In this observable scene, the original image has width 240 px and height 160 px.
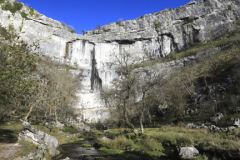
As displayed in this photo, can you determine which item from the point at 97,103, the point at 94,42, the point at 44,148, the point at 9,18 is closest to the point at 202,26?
the point at 94,42

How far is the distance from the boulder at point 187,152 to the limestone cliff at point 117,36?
41.1 m

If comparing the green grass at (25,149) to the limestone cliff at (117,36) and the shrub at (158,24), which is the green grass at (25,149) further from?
the shrub at (158,24)

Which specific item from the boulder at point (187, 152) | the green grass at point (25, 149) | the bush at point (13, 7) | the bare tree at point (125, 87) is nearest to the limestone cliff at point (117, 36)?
the bush at point (13, 7)

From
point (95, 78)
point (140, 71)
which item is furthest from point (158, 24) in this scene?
point (140, 71)

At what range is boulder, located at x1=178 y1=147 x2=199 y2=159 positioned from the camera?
9216mm

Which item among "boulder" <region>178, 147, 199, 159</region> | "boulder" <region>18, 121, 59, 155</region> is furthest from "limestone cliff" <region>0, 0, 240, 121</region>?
"boulder" <region>178, 147, 199, 159</region>

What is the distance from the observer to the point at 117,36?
62281mm

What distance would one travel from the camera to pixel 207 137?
11664 millimetres

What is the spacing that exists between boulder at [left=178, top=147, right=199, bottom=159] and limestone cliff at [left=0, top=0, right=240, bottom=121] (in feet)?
135

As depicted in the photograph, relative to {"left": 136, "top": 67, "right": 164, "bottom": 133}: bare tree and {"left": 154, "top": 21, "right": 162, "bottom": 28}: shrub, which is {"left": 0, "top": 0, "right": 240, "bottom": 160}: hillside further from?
{"left": 136, "top": 67, "right": 164, "bottom": 133}: bare tree

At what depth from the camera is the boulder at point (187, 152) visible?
30.2 ft

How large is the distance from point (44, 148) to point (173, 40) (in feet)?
199

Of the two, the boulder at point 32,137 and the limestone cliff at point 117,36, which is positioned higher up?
the limestone cliff at point 117,36

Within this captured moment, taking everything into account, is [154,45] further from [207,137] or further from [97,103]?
[207,137]
